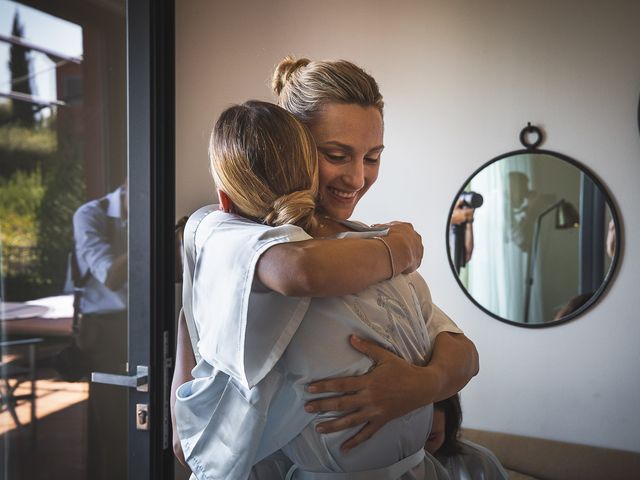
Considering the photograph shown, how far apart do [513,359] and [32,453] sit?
182 centimetres

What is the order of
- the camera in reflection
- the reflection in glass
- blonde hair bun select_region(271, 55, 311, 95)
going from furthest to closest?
the camera in reflection < the reflection in glass < blonde hair bun select_region(271, 55, 311, 95)

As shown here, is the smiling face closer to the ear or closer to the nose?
the nose

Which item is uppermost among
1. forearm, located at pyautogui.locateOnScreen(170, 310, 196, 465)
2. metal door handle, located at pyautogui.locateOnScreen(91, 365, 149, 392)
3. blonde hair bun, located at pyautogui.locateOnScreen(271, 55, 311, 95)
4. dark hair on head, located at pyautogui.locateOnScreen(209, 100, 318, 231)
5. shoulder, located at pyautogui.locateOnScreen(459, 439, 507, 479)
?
blonde hair bun, located at pyautogui.locateOnScreen(271, 55, 311, 95)

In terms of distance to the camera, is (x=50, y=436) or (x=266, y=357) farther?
(x=50, y=436)

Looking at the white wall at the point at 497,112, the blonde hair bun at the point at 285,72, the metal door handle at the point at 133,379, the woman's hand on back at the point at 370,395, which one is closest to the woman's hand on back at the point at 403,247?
the woman's hand on back at the point at 370,395

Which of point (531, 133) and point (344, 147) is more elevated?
point (531, 133)

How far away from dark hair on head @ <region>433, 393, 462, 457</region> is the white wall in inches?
52.7

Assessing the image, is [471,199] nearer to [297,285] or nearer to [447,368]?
[447,368]

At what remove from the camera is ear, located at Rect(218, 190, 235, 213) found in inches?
36.1

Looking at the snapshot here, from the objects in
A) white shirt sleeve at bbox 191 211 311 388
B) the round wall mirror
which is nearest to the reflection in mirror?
Answer: the round wall mirror

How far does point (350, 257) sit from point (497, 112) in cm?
179

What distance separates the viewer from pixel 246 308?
31.8 inches

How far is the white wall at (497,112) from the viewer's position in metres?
2.23

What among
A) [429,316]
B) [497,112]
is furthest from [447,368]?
[497,112]
